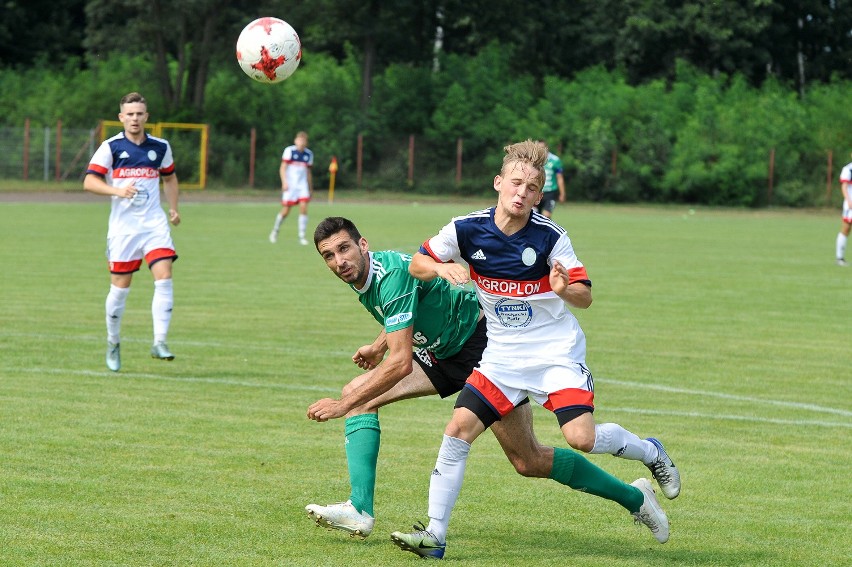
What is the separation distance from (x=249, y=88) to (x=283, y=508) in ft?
162

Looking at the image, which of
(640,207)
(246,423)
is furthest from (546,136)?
(246,423)

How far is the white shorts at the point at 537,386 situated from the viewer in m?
5.80

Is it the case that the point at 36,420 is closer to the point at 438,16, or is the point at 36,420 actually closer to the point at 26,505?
the point at 26,505

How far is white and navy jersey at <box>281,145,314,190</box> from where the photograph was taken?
2866 centimetres

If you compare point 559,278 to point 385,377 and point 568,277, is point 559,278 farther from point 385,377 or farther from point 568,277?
point 385,377

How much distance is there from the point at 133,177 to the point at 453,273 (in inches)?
264

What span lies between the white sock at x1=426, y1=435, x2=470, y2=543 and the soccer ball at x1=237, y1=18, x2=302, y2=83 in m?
4.93

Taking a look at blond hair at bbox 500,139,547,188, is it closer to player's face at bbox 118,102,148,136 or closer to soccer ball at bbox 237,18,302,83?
soccer ball at bbox 237,18,302,83

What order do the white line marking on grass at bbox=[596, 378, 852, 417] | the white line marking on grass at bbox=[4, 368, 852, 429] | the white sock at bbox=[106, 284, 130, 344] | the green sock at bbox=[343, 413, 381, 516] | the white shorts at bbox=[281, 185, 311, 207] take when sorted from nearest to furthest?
the green sock at bbox=[343, 413, 381, 516], the white line marking on grass at bbox=[4, 368, 852, 429], the white line marking on grass at bbox=[596, 378, 852, 417], the white sock at bbox=[106, 284, 130, 344], the white shorts at bbox=[281, 185, 311, 207]

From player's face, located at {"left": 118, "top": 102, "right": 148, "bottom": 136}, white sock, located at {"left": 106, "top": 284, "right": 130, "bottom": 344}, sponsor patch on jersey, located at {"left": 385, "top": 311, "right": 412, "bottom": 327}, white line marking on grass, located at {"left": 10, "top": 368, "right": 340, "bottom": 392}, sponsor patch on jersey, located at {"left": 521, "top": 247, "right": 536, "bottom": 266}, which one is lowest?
white line marking on grass, located at {"left": 10, "top": 368, "right": 340, "bottom": 392}

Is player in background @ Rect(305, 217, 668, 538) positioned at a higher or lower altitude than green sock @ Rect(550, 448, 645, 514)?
higher

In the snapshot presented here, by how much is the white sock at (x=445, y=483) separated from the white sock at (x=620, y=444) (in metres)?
0.59

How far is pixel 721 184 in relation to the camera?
49500 mm

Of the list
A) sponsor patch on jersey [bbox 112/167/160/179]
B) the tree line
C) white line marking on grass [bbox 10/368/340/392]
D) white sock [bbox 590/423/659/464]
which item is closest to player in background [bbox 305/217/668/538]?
white sock [bbox 590/423/659/464]
